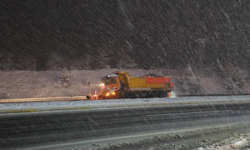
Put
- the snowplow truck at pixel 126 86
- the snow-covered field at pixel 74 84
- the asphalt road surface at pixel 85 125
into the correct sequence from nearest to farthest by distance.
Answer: the asphalt road surface at pixel 85 125 → the snowplow truck at pixel 126 86 → the snow-covered field at pixel 74 84

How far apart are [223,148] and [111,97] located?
500 inches

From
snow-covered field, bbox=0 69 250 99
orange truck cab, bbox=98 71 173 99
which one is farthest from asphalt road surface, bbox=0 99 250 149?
snow-covered field, bbox=0 69 250 99

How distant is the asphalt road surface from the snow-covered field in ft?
55.8

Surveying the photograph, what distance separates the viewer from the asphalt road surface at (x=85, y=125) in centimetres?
705

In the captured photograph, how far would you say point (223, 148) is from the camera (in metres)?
6.59

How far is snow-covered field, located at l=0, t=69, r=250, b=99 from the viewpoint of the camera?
25.8m

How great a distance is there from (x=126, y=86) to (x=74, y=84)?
12084mm

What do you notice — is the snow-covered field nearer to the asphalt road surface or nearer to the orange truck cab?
the orange truck cab

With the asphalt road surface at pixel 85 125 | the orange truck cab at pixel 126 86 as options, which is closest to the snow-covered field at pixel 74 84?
the orange truck cab at pixel 126 86

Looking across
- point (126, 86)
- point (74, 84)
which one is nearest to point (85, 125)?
point (126, 86)

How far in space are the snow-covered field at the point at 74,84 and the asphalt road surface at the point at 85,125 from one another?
1700 centimetres

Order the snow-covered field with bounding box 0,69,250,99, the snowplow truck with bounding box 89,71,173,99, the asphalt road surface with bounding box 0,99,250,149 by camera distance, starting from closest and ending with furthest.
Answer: the asphalt road surface with bounding box 0,99,250,149
the snowplow truck with bounding box 89,71,173,99
the snow-covered field with bounding box 0,69,250,99

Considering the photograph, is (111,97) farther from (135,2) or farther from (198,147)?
(135,2)

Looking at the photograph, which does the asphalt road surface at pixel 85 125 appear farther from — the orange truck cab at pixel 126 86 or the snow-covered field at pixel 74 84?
the snow-covered field at pixel 74 84
